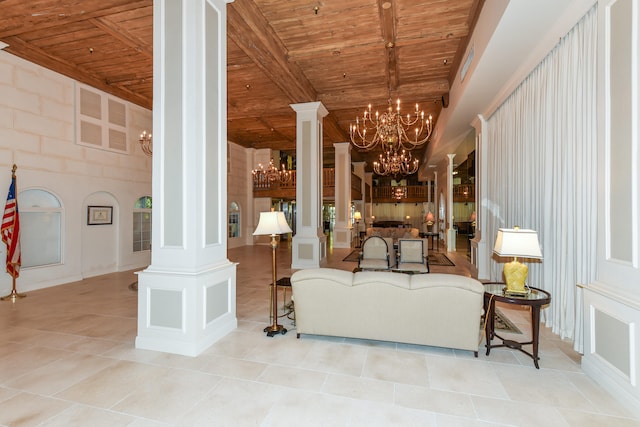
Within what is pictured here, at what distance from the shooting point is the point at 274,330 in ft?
11.7

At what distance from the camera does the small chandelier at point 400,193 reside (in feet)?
59.6

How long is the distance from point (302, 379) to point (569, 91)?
415 centimetres

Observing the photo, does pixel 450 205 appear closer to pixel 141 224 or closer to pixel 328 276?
pixel 328 276

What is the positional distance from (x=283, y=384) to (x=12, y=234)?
560 centimetres

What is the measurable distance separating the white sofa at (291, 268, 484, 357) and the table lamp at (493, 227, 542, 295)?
432 millimetres

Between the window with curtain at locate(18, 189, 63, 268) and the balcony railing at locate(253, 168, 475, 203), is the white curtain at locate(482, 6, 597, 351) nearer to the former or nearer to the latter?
the balcony railing at locate(253, 168, 475, 203)

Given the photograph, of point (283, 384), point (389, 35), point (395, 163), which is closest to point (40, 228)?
point (283, 384)

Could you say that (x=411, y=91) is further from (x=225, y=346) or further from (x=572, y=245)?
(x=225, y=346)

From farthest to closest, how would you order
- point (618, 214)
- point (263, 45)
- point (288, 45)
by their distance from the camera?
point (288, 45) → point (263, 45) → point (618, 214)

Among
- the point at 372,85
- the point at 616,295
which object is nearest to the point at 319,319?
the point at 616,295

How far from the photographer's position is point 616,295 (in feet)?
7.66

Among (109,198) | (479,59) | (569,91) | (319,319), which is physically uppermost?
(479,59)

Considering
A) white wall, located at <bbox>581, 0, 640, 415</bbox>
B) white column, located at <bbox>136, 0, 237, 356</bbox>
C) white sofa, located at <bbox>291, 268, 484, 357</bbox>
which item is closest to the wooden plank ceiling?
white column, located at <bbox>136, 0, 237, 356</bbox>

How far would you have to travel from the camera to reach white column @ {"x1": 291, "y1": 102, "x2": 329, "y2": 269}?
24.2 ft
